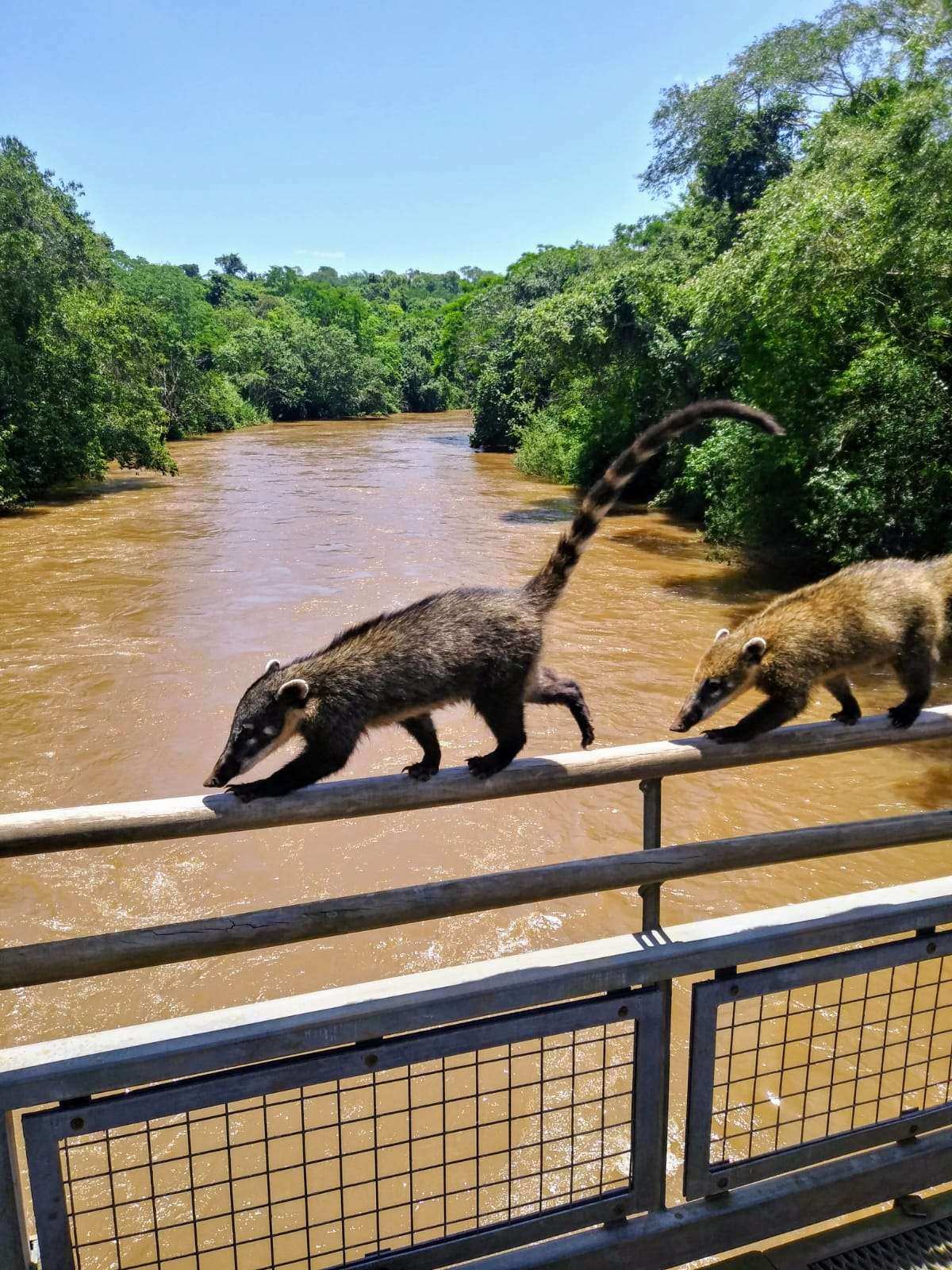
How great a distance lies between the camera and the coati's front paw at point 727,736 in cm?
238

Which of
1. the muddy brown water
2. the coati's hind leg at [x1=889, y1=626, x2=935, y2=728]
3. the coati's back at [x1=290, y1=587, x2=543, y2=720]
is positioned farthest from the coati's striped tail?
the muddy brown water

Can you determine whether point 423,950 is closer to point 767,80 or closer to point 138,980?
point 138,980

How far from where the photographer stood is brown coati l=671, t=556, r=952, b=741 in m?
3.64

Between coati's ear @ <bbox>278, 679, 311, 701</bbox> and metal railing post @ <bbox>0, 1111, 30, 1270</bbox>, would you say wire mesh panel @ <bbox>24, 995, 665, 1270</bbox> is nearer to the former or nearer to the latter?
metal railing post @ <bbox>0, 1111, 30, 1270</bbox>

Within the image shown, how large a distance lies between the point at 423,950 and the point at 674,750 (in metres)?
3.82

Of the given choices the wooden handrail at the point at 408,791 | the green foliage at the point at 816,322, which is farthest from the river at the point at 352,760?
the wooden handrail at the point at 408,791

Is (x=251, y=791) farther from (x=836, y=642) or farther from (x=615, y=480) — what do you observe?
(x=836, y=642)

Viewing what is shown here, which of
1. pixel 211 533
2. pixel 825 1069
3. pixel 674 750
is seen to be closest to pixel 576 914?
pixel 825 1069

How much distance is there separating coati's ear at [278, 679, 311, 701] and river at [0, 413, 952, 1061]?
284 cm

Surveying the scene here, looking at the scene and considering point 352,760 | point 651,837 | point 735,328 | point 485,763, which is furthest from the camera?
point 735,328

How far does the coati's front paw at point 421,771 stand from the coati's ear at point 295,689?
0.42 metres

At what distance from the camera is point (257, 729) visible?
125 inches

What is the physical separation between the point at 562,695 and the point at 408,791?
1728 millimetres

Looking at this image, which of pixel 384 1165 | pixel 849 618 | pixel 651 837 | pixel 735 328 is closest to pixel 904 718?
pixel 651 837
